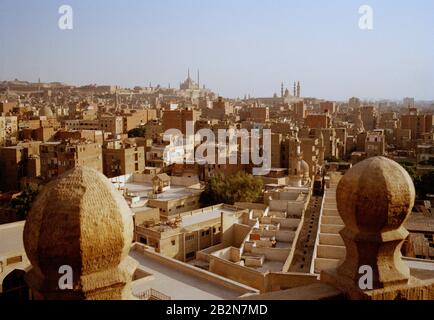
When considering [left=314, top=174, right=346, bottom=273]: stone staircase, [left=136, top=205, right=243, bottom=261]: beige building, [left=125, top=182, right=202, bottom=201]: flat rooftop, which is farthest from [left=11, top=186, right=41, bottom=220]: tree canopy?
[left=314, top=174, right=346, bottom=273]: stone staircase

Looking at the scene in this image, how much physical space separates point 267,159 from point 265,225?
481 inches

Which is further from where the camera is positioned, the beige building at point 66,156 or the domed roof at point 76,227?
the beige building at point 66,156

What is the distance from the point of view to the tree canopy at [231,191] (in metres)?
20.7

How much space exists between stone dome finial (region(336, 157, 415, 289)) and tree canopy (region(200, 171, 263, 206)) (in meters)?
17.7

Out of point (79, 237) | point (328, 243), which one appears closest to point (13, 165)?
point (328, 243)

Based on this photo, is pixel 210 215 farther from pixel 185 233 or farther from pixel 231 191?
pixel 231 191

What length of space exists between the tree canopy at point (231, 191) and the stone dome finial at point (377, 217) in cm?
1773

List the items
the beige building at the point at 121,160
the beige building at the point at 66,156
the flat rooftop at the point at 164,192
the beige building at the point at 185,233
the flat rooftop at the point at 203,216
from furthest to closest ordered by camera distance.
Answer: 1. the beige building at the point at 121,160
2. the beige building at the point at 66,156
3. the flat rooftop at the point at 164,192
4. the flat rooftop at the point at 203,216
5. the beige building at the point at 185,233

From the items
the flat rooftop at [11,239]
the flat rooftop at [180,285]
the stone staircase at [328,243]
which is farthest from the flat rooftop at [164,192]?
the flat rooftop at [180,285]

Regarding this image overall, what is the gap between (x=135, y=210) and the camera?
17500mm

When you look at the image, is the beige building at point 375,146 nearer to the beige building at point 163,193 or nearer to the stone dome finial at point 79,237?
the beige building at point 163,193
